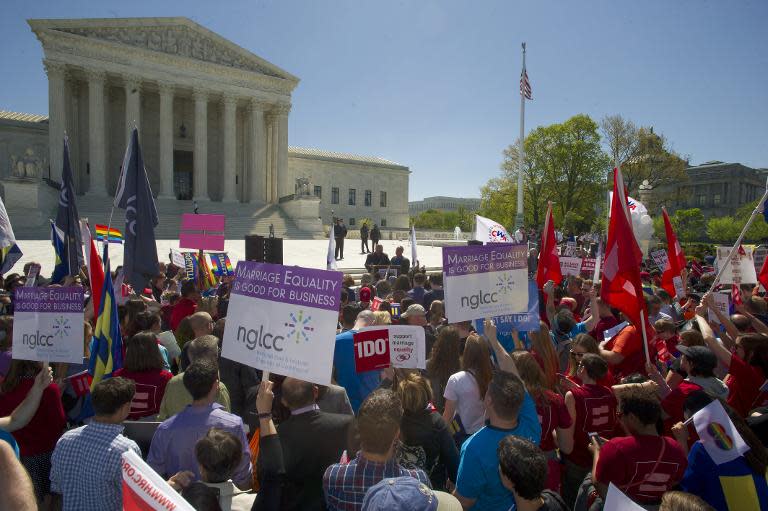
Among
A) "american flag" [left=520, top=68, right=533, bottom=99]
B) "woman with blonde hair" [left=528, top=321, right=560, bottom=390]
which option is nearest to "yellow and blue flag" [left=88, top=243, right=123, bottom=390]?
"woman with blonde hair" [left=528, top=321, right=560, bottom=390]

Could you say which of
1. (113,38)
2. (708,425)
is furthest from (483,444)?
(113,38)

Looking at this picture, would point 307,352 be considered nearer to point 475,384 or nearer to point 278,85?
point 475,384

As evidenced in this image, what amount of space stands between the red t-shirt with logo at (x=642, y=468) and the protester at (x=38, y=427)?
382 cm

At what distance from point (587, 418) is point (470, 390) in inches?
34.5

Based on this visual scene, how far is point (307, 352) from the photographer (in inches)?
130

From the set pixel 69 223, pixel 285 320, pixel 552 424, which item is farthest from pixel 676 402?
pixel 69 223

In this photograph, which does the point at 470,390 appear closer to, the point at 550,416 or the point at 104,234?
the point at 550,416

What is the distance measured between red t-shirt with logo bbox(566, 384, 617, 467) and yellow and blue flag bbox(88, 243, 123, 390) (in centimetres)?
403

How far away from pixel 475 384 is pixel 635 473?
1.33 m

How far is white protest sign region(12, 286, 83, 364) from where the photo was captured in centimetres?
434

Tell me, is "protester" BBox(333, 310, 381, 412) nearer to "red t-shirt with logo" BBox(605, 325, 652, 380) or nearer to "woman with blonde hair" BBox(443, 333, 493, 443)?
"woman with blonde hair" BBox(443, 333, 493, 443)

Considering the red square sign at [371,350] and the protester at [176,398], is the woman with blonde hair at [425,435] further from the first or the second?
the protester at [176,398]

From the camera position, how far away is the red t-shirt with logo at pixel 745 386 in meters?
4.36

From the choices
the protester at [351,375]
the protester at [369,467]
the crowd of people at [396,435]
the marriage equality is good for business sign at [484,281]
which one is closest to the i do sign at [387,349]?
the crowd of people at [396,435]
